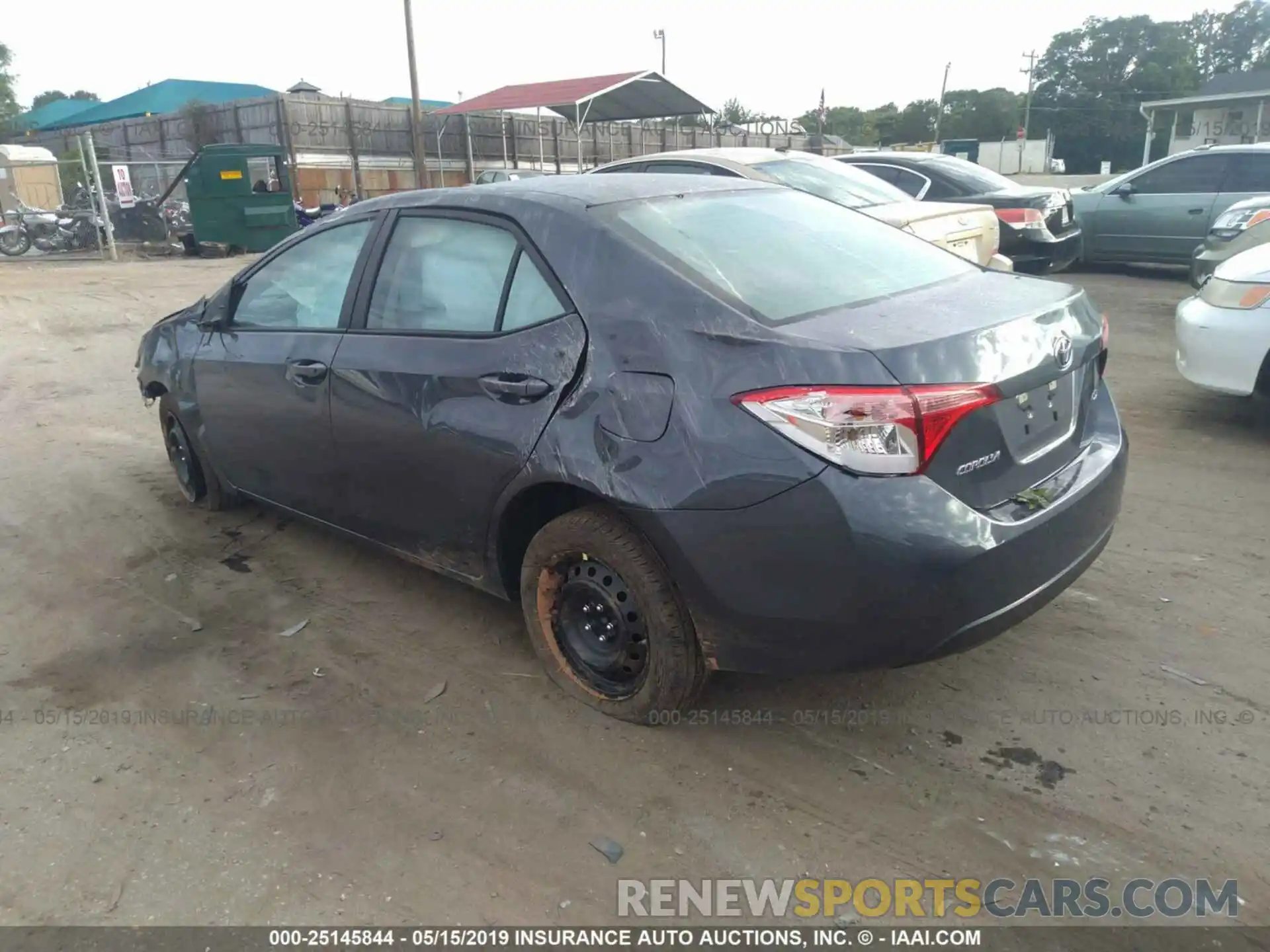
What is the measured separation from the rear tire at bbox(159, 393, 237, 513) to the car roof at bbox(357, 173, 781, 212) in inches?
71.8

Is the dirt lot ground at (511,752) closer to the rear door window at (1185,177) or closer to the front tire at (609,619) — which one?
the front tire at (609,619)

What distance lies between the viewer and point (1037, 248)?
9.79m

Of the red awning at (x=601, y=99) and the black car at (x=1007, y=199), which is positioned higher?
the red awning at (x=601, y=99)

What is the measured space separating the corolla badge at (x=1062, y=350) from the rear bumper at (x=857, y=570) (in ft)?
1.14

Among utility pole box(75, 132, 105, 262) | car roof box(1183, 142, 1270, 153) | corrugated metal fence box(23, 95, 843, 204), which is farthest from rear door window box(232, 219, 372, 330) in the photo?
corrugated metal fence box(23, 95, 843, 204)

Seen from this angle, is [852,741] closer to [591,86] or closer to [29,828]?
[29,828]

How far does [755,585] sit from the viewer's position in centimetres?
249

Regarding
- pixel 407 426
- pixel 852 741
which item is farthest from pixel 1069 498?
pixel 407 426

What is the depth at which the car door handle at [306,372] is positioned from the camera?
361 centimetres

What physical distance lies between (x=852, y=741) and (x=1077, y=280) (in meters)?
10.8

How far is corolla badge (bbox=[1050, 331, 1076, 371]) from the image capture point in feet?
8.96

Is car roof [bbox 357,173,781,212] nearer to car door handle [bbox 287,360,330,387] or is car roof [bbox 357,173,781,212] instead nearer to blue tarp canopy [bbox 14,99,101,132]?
car door handle [bbox 287,360,330,387]

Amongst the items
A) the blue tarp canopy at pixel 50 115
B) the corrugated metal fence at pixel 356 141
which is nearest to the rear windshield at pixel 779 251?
the corrugated metal fence at pixel 356 141

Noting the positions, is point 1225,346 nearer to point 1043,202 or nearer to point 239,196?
point 1043,202
